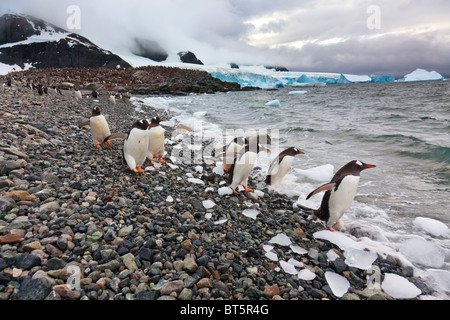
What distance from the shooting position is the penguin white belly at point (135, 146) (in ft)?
13.6

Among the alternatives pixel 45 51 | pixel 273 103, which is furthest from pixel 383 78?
→ pixel 45 51

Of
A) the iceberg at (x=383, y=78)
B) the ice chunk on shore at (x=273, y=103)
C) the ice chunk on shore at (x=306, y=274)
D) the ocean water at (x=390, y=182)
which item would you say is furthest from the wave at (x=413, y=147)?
the iceberg at (x=383, y=78)

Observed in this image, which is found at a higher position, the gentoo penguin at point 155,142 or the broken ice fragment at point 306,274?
the gentoo penguin at point 155,142

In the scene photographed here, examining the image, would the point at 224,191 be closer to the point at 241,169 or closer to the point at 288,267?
the point at 241,169

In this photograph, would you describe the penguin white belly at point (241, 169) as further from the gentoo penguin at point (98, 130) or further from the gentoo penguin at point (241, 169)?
the gentoo penguin at point (98, 130)

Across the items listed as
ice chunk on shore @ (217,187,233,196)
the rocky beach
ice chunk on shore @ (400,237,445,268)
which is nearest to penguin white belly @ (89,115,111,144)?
the rocky beach

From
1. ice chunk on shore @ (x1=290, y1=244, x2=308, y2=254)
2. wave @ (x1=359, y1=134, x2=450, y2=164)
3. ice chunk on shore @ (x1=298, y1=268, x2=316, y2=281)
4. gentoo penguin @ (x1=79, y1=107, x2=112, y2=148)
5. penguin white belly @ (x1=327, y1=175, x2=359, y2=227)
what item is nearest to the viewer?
ice chunk on shore @ (x1=298, y1=268, x2=316, y2=281)

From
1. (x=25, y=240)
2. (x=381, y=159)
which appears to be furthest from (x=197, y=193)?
(x=381, y=159)

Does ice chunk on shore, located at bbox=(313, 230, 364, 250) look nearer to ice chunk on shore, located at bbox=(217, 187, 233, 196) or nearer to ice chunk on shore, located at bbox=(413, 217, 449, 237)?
ice chunk on shore, located at bbox=(413, 217, 449, 237)

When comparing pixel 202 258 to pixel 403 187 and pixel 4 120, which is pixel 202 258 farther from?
pixel 4 120

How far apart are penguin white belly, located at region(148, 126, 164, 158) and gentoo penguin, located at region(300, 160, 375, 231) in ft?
10.4

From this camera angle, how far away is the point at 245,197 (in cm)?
400

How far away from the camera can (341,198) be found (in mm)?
3459

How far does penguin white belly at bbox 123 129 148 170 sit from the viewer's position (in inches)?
164
